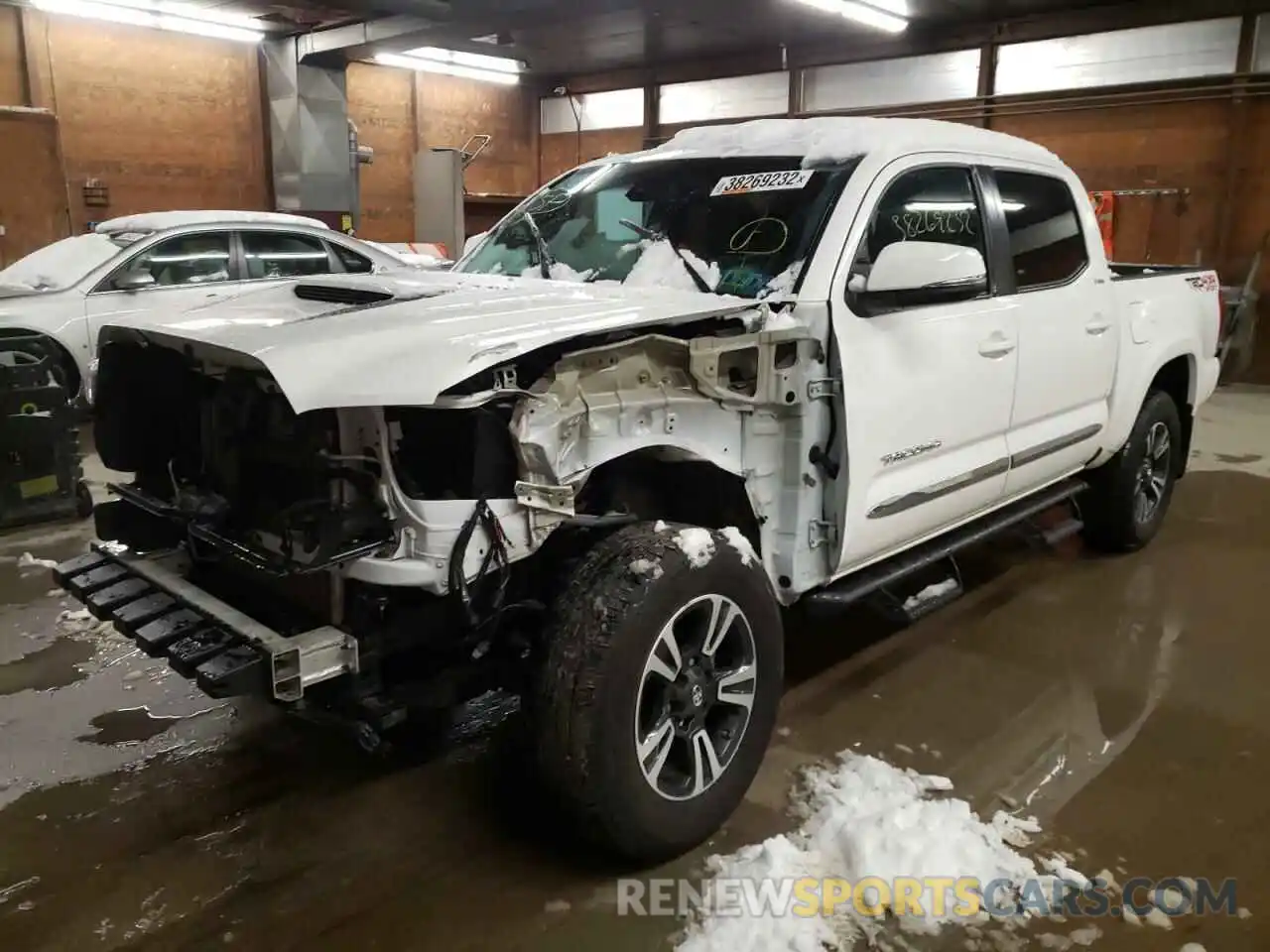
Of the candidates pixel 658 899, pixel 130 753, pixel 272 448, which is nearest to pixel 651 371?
pixel 272 448

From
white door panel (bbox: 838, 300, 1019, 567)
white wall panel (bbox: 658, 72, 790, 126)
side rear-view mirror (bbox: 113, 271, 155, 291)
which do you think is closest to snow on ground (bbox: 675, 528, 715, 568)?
white door panel (bbox: 838, 300, 1019, 567)

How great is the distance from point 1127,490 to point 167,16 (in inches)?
429

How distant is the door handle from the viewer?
139 inches

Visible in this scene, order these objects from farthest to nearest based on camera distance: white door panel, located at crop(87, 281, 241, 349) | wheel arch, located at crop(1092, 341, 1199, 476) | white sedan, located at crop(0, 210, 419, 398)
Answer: white door panel, located at crop(87, 281, 241, 349) → white sedan, located at crop(0, 210, 419, 398) → wheel arch, located at crop(1092, 341, 1199, 476)

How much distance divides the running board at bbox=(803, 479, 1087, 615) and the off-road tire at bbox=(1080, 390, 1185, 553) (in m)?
0.39

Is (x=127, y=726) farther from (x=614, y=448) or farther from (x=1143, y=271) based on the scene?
(x=1143, y=271)

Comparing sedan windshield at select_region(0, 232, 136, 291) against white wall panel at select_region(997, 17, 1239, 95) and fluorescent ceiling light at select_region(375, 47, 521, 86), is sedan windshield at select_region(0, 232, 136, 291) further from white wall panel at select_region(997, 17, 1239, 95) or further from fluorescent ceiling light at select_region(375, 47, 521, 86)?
white wall panel at select_region(997, 17, 1239, 95)

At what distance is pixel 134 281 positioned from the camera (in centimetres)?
769

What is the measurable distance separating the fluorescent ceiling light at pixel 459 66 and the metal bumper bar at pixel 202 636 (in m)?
11.6

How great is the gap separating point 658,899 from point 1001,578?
3060 millimetres

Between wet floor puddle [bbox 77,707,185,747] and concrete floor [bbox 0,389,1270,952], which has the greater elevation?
concrete floor [bbox 0,389,1270,952]

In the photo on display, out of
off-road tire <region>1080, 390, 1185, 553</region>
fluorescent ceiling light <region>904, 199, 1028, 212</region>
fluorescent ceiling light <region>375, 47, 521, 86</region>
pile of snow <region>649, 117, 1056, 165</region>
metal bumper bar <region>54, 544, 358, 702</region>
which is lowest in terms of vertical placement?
off-road tire <region>1080, 390, 1185, 553</region>

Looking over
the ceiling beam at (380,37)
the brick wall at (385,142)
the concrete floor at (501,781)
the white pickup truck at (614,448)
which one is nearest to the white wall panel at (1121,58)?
the ceiling beam at (380,37)

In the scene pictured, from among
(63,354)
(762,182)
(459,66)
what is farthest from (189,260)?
(459,66)
